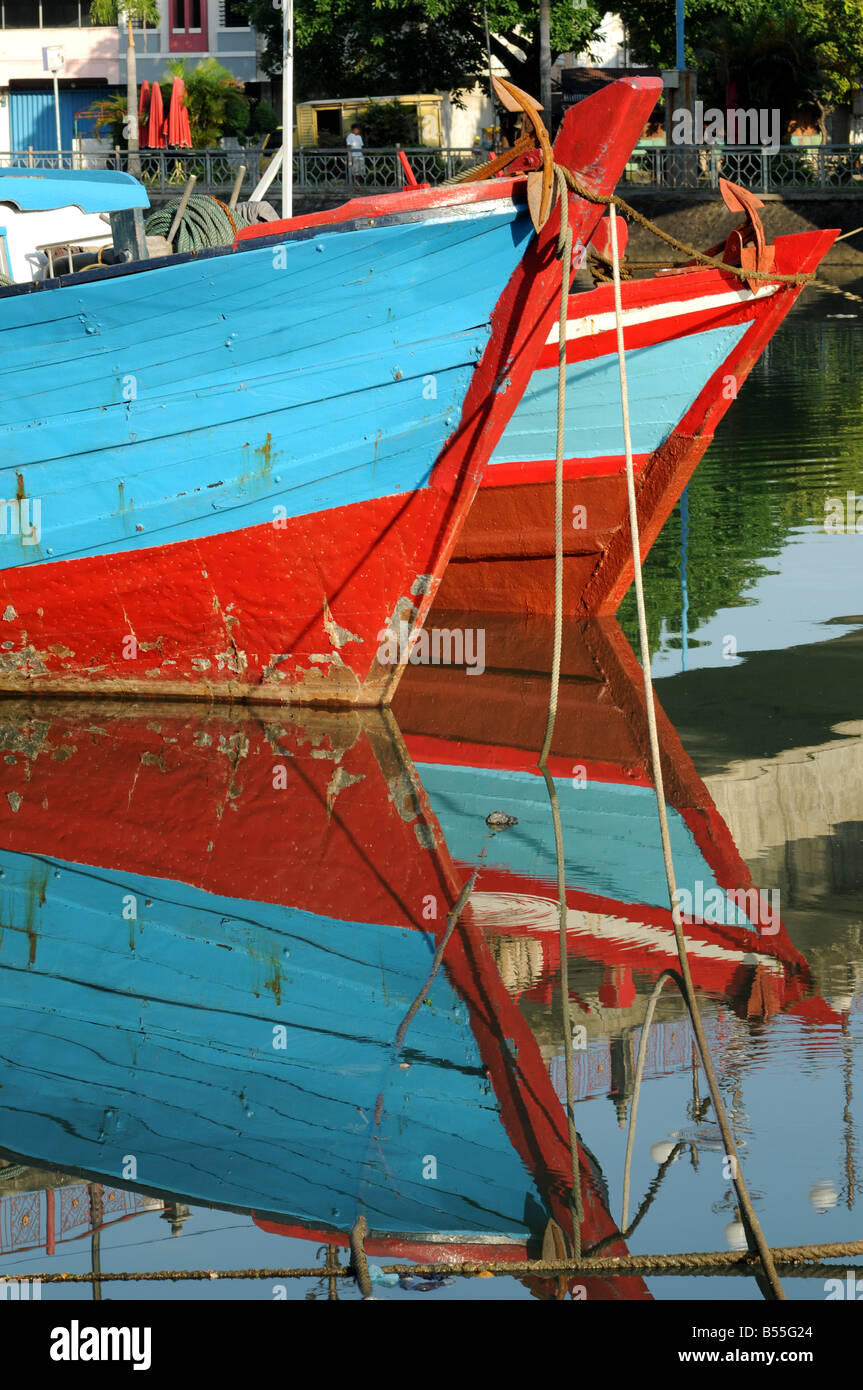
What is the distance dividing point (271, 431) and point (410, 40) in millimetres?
32661

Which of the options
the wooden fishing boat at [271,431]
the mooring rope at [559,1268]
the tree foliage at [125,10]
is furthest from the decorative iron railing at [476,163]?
the mooring rope at [559,1268]

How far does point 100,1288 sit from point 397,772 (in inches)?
139

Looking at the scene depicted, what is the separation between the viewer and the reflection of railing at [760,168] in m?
32.3

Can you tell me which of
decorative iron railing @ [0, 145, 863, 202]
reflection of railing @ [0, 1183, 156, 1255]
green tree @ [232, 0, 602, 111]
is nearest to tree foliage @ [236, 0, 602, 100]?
green tree @ [232, 0, 602, 111]

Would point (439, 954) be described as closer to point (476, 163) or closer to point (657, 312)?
point (657, 312)

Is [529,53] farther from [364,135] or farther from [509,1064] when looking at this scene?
[509,1064]

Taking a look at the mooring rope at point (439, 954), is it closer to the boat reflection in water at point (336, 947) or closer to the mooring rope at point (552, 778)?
the boat reflection in water at point (336, 947)

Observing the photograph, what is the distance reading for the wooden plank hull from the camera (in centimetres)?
876

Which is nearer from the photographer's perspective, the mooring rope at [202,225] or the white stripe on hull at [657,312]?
the mooring rope at [202,225]

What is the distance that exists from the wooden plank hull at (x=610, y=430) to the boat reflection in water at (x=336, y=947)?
1.52m

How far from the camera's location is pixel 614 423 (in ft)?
29.4

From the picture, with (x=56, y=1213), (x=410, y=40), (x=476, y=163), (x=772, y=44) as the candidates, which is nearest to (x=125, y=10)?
(x=410, y=40)

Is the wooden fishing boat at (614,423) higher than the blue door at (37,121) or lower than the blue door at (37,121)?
lower
